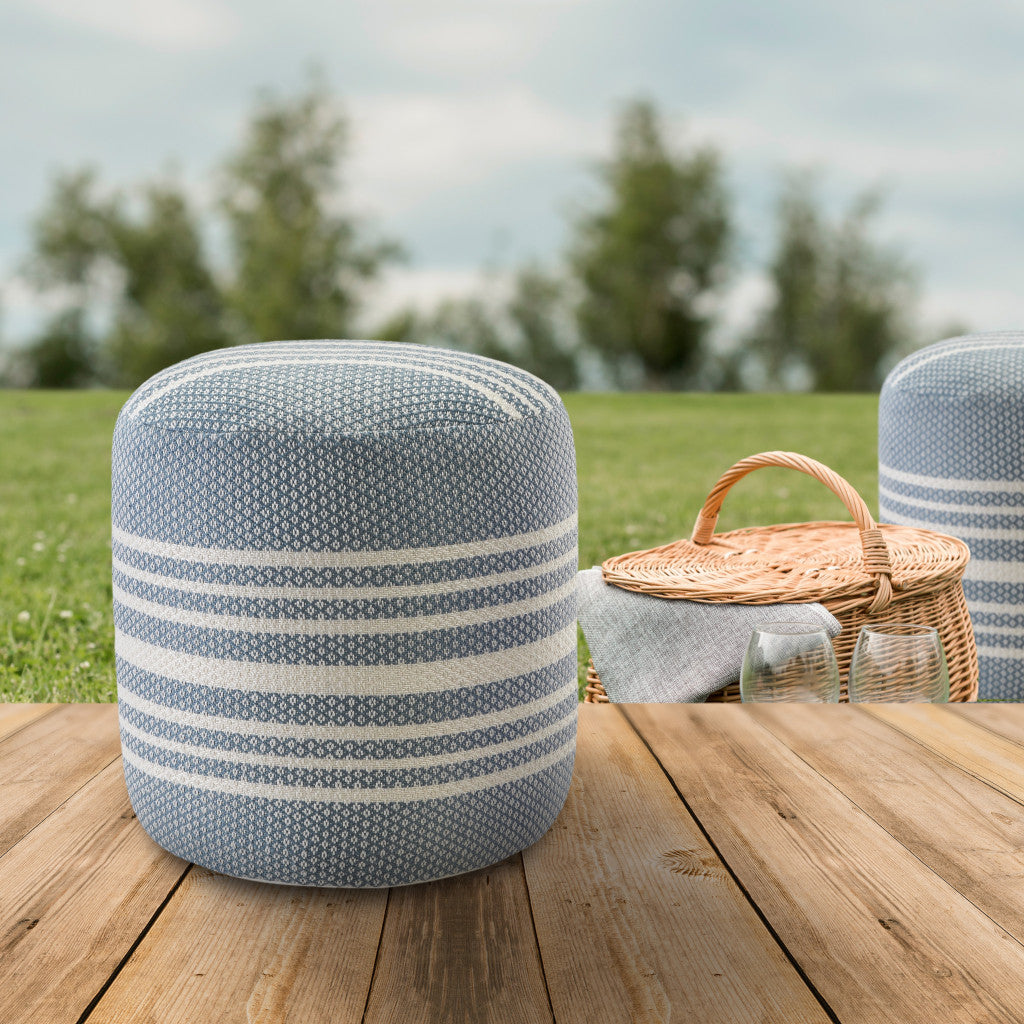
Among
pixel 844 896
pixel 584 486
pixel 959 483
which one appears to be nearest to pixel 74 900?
pixel 844 896

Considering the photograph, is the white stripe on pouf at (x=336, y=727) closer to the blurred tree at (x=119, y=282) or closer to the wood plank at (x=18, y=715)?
the wood plank at (x=18, y=715)

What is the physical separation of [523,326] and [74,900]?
16.2 meters

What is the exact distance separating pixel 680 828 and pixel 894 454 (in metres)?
1.55

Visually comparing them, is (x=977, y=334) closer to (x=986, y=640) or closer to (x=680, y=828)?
(x=986, y=640)

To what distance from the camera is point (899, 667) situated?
1.84 m

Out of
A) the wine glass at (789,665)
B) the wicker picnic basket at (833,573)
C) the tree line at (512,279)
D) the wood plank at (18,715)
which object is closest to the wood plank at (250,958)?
the wood plank at (18,715)

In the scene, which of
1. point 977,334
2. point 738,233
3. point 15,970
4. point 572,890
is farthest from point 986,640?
point 738,233

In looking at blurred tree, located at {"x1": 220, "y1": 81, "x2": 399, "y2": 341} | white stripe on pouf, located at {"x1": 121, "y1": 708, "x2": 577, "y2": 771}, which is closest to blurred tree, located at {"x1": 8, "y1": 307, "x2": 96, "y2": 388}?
blurred tree, located at {"x1": 220, "y1": 81, "x2": 399, "y2": 341}

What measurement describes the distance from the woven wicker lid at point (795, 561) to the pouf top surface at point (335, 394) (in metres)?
0.96

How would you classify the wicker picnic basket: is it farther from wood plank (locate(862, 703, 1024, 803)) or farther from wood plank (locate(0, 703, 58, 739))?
wood plank (locate(0, 703, 58, 739))

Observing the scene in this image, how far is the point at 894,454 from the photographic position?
104 inches

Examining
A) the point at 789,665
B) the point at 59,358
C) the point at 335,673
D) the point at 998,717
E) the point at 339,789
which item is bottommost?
the point at 59,358

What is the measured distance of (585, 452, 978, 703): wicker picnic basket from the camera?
213 centimetres

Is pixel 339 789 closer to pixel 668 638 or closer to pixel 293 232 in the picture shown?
pixel 668 638
